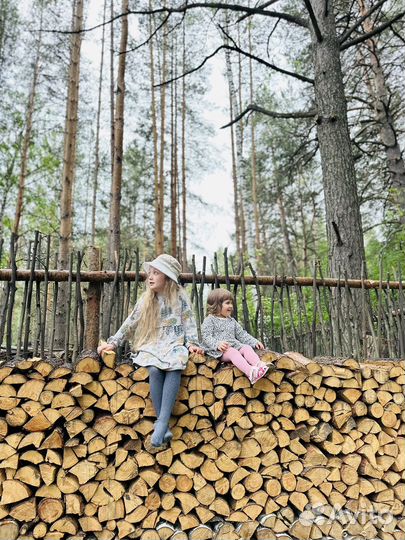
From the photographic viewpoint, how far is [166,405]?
2.50 meters

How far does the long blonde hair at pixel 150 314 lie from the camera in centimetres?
280

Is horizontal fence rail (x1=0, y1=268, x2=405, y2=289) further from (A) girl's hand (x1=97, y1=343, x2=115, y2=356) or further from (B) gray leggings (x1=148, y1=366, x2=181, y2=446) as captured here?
(B) gray leggings (x1=148, y1=366, x2=181, y2=446)

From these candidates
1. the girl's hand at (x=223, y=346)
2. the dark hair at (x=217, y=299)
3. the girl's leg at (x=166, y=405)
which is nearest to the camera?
the girl's leg at (x=166, y=405)

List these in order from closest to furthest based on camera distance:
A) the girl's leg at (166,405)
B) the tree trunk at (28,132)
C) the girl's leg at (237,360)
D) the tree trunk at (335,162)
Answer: the girl's leg at (166,405) < the girl's leg at (237,360) < the tree trunk at (335,162) < the tree trunk at (28,132)

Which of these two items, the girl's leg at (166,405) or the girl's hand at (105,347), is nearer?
the girl's leg at (166,405)

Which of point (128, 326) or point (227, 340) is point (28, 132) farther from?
point (227, 340)

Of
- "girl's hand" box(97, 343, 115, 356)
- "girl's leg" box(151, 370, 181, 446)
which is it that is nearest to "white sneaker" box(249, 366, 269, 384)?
"girl's leg" box(151, 370, 181, 446)

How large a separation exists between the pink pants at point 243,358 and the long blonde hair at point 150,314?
52cm

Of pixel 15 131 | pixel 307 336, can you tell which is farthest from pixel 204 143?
pixel 307 336

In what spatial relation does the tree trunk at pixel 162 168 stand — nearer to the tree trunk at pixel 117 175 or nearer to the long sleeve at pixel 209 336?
the tree trunk at pixel 117 175

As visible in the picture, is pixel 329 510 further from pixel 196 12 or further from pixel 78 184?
pixel 78 184

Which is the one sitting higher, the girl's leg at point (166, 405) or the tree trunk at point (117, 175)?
the tree trunk at point (117, 175)

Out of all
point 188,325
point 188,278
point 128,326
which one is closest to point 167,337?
point 188,325

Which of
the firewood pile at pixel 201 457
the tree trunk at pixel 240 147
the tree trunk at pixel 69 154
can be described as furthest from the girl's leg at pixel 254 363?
the tree trunk at pixel 240 147
